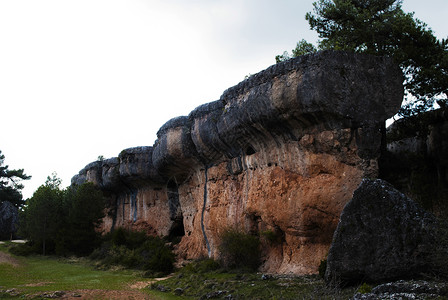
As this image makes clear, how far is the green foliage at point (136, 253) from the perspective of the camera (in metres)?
20.4

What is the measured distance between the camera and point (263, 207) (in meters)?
16.9

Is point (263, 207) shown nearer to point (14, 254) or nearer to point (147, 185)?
point (147, 185)

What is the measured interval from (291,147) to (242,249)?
4.52 m

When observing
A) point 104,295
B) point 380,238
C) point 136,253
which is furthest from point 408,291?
point 136,253

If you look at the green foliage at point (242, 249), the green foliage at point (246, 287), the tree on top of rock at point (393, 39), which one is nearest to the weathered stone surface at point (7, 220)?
the green foliage at point (246, 287)

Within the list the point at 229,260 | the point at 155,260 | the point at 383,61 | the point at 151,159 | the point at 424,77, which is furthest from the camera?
the point at 151,159

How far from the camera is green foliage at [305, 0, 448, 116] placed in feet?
52.1

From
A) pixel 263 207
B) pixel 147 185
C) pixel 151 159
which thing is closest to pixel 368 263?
pixel 263 207

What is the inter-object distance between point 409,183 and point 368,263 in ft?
21.0

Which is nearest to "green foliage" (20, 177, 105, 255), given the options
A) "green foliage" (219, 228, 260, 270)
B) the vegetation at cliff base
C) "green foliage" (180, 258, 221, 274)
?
the vegetation at cliff base

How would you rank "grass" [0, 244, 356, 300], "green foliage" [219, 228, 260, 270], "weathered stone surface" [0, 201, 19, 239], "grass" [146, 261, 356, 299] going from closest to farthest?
"grass" [146, 261, 356, 299] < "grass" [0, 244, 356, 300] < "green foliage" [219, 228, 260, 270] < "weathered stone surface" [0, 201, 19, 239]

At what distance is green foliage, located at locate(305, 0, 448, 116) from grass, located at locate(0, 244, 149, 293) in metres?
12.8

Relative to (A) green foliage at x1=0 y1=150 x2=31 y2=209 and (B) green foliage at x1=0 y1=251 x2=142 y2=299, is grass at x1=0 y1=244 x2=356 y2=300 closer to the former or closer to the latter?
(B) green foliage at x1=0 y1=251 x2=142 y2=299

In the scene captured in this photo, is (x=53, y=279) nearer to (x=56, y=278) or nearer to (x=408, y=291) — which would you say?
(x=56, y=278)
